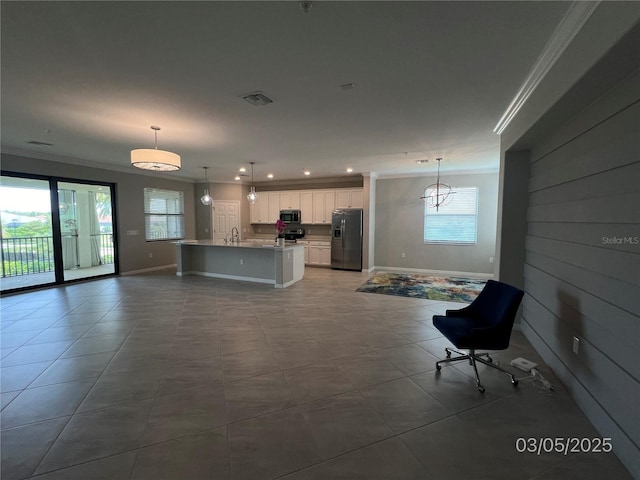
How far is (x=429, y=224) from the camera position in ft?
25.3

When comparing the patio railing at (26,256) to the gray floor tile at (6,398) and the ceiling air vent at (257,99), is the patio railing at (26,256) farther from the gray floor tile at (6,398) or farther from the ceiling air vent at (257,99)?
the ceiling air vent at (257,99)

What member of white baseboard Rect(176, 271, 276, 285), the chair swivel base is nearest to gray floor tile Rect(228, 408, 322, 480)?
the chair swivel base

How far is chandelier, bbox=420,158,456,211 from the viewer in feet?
24.1

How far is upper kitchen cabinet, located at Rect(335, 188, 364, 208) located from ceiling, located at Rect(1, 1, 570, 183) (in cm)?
345

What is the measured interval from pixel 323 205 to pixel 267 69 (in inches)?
242

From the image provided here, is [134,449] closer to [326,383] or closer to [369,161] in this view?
[326,383]

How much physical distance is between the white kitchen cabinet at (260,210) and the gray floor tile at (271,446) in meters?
7.69

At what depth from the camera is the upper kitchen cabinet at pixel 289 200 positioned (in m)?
8.83

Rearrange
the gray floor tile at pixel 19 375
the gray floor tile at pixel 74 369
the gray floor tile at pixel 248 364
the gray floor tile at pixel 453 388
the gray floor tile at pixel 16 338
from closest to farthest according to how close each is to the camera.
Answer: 1. the gray floor tile at pixel 453 388
2. the gray floor tile at pixel 19 375
3. the gray floor tile at pixel 74 369
4. the gray floor tile at pixel 248 364
5. the gray floor tile at pixel 16 338

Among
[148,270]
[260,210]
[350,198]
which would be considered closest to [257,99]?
[350,198]

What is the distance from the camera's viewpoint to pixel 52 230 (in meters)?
5.88

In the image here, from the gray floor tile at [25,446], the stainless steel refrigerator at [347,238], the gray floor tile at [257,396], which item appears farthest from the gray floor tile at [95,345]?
the stainless steel refrigerator at [347,238]
